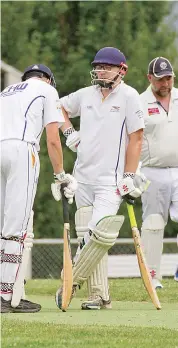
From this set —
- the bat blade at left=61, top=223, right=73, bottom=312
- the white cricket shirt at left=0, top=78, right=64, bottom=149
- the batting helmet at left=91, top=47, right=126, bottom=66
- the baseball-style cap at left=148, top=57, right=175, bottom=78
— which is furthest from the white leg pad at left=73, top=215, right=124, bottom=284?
the baseball-style cap at left=148, top=57, right=175, bottom=78

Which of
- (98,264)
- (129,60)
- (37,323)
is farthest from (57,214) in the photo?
(37,323)

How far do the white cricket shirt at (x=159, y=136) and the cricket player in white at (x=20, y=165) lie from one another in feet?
6.82

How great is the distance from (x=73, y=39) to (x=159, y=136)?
53.3ft

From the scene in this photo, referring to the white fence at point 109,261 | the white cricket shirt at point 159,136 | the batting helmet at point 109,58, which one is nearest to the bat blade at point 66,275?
the batting helmet at point 109,58

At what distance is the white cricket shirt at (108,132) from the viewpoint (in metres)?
8.59

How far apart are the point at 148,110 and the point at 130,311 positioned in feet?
8.12

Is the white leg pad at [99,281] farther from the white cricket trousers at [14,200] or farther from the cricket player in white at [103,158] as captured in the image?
the white cricket trousers at [14,200]

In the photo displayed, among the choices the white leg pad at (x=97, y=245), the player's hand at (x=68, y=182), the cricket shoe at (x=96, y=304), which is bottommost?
the cricket shoe at (x=96, y=304)

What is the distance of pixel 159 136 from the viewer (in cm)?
1035

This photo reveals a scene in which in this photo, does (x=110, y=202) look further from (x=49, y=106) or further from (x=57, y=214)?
(x=57, y=214)

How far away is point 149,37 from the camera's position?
24.4 m

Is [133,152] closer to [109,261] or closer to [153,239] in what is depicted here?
[153,239]

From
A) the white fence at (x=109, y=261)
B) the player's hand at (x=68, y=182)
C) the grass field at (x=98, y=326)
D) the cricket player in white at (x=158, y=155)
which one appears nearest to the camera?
the grass field at (x=98, y=326)

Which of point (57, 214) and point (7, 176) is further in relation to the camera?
point (57, 214)
